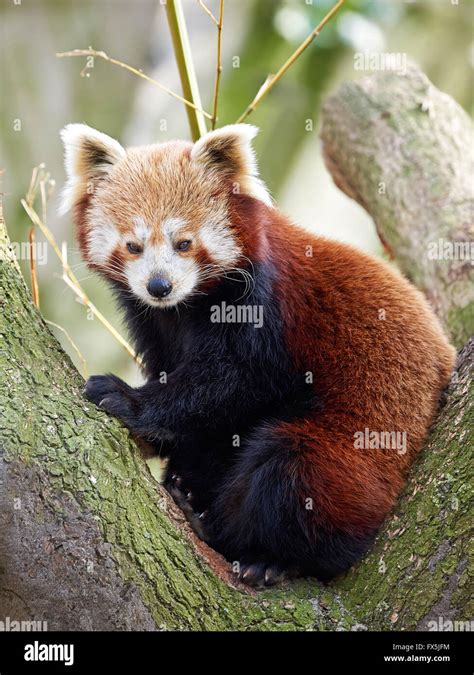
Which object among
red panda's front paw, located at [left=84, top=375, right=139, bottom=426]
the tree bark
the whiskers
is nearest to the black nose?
the whiskers

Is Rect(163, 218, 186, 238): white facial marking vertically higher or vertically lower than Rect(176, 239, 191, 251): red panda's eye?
higher

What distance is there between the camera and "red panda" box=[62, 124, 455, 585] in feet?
11.1

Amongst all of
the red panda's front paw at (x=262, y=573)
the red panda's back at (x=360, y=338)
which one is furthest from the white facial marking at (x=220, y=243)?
the red panda's front paw at (x=262, y=573)

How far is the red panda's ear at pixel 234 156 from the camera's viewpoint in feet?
12.7

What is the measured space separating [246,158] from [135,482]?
1.75m

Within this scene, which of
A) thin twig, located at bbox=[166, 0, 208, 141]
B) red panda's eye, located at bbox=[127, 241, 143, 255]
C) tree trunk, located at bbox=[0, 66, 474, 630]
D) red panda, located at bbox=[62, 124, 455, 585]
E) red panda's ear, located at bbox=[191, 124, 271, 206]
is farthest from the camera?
thin twig, located at bbox=[166, 0, 208, 141]

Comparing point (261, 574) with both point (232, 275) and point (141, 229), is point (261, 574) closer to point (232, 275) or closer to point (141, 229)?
point (232, 275)

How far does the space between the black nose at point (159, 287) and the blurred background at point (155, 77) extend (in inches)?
213

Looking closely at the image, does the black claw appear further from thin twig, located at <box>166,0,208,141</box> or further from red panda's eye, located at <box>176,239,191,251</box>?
thin twig, located at <box>166,0,208,141</box>

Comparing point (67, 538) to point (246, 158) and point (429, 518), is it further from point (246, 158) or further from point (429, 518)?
point (246, 158)

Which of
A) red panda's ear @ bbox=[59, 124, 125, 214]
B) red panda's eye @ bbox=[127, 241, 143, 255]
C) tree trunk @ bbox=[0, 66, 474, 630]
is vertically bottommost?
tree trunk @ bbox=[0, 66, 474, 630]

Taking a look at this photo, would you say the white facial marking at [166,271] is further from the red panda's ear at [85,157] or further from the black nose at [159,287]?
the red panda's ear at [85,157]

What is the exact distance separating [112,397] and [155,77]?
21.3ft
